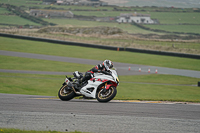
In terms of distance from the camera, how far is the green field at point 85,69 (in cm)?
2264

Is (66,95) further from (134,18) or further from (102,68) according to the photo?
(134,18)

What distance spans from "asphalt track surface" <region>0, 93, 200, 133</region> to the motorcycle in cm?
173

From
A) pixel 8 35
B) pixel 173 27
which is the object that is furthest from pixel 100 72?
pixel 173 27

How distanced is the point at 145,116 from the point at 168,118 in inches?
29.1

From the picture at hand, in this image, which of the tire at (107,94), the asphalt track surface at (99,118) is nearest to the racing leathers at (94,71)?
the tire at (107,94)

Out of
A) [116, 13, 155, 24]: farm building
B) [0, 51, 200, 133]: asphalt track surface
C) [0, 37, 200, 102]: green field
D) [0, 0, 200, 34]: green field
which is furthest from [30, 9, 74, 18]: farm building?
[0, 51, 200, 133]: asphalt track surface

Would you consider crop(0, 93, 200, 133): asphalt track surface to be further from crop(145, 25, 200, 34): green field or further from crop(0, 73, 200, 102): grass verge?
crop(145, 25, 200, 34): green field

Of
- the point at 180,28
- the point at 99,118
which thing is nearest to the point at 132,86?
the point at 99,118

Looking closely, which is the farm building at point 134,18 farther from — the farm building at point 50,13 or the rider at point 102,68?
the rider at point 102,68

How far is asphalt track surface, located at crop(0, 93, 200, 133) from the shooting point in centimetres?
825

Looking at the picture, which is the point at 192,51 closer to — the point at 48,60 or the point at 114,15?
the point at 48,60

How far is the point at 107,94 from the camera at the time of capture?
42.0 ft

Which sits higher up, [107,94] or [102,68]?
[102,68]

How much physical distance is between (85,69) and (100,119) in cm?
2703
